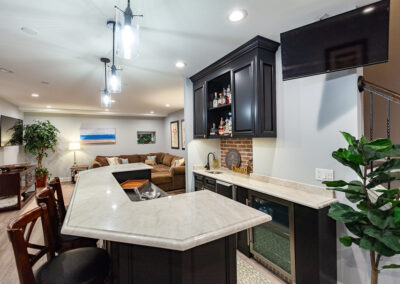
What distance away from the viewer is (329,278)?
168 centimetres

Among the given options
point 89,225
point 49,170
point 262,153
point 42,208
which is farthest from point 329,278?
point 49,170

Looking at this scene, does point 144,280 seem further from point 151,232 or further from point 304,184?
point 304,184

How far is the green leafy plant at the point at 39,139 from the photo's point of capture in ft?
18.2

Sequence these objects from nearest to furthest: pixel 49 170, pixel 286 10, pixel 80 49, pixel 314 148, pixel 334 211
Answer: pixel 334 211, pixel 286 10, pixel 314 148, pixel 80 49, pixel 49 170

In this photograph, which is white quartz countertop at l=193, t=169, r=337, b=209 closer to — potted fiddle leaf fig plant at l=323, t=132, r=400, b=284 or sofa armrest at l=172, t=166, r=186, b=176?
potted fiddle leaf fig plant at l=323, t=132, r=400, b=284

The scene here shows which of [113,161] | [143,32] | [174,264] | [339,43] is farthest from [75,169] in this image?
[339,43]

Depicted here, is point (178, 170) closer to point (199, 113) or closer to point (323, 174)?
point (199, 113)

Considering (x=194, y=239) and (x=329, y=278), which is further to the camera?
(x=329, y=278)

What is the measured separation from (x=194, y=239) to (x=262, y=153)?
179 cm

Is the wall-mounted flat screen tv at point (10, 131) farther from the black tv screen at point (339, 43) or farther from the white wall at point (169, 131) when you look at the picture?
the black tv screen at point (339, 43)

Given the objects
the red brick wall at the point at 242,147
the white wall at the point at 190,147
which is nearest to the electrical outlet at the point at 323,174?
the red brick wall at the point at 242,147

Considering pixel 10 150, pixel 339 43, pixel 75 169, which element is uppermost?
pixel 339 43

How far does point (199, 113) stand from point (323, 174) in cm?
198

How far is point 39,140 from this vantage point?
562 cm
